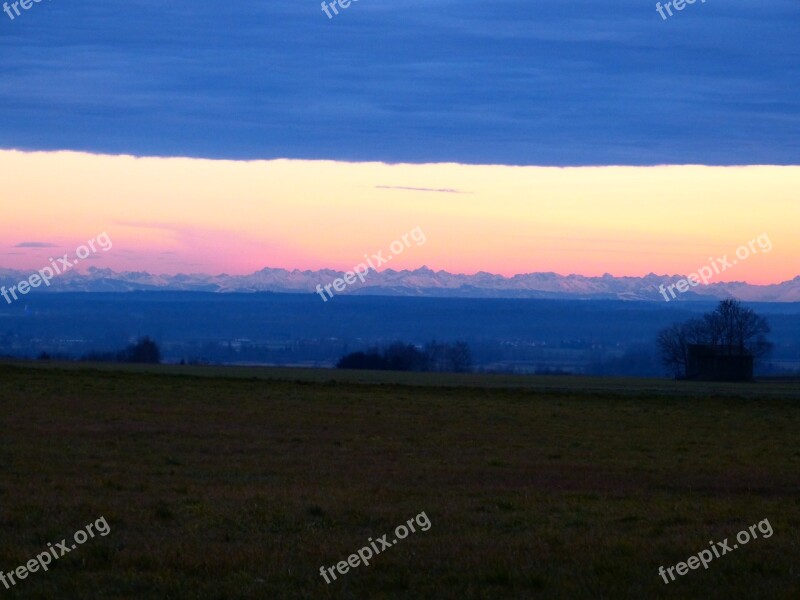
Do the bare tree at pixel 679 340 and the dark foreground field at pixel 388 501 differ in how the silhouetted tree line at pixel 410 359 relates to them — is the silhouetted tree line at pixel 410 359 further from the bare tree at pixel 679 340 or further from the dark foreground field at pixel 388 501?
the dark foreground field at pixel 388 501

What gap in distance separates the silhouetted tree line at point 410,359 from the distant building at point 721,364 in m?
30.0

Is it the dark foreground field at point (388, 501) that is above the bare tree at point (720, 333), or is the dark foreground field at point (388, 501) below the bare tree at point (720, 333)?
below

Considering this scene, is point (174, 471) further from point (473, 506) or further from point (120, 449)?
point (473, 506)

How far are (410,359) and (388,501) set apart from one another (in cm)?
10419

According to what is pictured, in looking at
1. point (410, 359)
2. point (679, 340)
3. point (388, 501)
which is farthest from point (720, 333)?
point (388, 501)

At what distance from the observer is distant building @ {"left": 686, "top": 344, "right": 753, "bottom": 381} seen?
89.7m

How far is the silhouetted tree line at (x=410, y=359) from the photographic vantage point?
112 m

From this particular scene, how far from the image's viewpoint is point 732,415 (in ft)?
131

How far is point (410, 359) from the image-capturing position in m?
119

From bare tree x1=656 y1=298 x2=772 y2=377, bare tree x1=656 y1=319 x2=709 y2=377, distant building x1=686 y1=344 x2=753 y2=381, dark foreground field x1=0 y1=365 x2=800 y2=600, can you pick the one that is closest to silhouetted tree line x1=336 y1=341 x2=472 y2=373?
bare tree x1=656 y1=319 x2=709 y2=377

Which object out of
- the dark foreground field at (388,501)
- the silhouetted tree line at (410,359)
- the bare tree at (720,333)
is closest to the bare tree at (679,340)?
the bare tree at (720,333)

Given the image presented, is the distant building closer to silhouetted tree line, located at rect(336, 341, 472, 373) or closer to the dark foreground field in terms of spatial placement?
silhouetted tree line, located at rect(336, 341, 472, 373)

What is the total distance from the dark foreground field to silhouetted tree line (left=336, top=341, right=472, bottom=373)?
Answer: 75.6 m

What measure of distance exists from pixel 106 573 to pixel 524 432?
20778 mm
